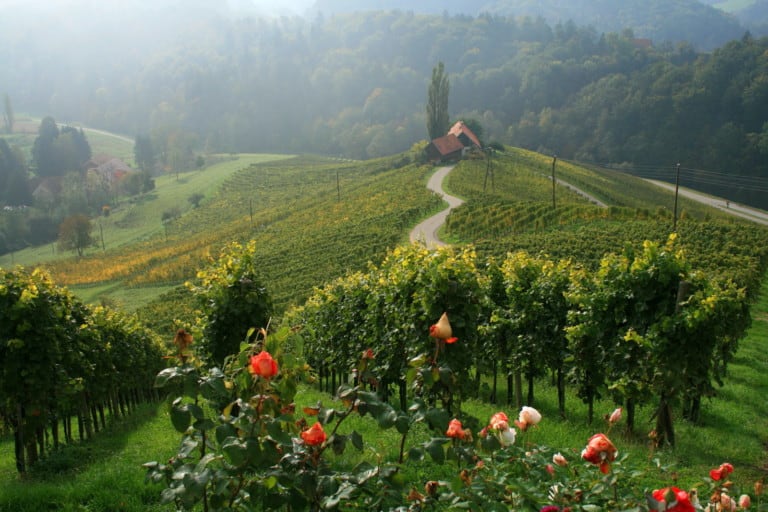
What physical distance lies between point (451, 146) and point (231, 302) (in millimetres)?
66772

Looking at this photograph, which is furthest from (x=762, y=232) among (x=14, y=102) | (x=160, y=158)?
(x=14, y=102)

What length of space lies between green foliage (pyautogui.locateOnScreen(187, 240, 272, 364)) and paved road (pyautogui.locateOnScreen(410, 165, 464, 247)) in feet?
72.9

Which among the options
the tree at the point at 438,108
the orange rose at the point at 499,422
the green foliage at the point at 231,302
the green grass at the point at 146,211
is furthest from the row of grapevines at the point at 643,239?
the green grass at the point at 146,211

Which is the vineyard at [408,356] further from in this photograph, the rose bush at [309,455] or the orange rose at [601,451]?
the orange rose at [601,451]

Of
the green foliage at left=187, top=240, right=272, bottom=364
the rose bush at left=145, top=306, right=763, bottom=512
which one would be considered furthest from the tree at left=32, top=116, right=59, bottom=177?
the rose bush at left=145, top=306, right=763, bottom=512

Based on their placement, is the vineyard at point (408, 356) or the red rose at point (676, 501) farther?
the vineyard at point (408, 356)

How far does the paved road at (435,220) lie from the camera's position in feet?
133

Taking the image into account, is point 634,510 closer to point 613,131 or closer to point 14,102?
point 613,131

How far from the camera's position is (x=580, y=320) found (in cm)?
1089

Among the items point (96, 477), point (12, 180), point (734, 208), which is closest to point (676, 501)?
point (96, 477)

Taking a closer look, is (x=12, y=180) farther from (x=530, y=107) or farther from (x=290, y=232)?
(x=530, y=107)

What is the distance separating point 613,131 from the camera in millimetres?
127562

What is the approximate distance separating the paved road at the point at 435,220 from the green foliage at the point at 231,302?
72.9 feet

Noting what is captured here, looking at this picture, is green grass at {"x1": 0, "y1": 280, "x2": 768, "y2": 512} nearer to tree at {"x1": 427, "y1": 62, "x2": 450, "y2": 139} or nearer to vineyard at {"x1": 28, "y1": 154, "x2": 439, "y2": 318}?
vineyard at {"x1": 28, "y1": 154, "x2": 439, "y2": 318}
